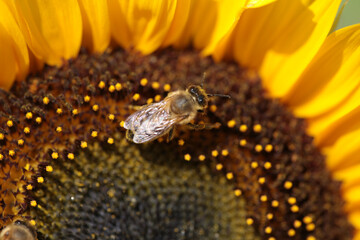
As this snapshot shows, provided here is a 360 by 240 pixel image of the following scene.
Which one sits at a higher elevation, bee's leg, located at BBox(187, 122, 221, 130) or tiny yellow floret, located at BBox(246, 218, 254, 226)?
bee's leg, located at BBox(187, 122, 221, 130)

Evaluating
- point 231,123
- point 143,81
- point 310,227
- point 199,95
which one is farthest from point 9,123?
point 310,227

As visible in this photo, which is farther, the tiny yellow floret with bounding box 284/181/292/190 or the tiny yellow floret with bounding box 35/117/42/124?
the tiny yellow floret with bounding box 284/181/292/190

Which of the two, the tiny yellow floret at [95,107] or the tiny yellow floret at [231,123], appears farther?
the tiny yellow floret at [231,123]

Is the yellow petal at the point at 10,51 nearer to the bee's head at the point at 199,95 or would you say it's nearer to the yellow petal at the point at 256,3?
the bee's head at the point at 199,95

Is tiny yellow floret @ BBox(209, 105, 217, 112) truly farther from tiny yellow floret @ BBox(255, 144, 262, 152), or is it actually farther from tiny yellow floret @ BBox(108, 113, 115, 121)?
tiny yellow floret @ BBox(108, 113, 115, 121)

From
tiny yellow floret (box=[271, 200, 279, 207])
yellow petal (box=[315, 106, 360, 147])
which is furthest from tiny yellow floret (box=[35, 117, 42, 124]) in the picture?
yellow petal (box=[315, 106, 360, 147])

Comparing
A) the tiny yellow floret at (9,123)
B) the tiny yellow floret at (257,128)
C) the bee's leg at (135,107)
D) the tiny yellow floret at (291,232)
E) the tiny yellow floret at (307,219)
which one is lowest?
the tiny yellow floret at (9,123)

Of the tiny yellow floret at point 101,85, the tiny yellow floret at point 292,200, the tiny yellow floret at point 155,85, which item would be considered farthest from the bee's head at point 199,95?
the tiny yellow floret at point 292,200

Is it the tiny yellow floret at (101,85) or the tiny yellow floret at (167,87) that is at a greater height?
the tiny yellow floret at (167,87)

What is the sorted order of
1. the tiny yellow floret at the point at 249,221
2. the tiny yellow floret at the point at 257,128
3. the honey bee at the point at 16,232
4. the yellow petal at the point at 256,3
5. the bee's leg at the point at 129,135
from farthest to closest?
1. the tiny yellow floret at the point at 257,128
2. the tiny yellow floret at the point at 249,221
3. the bee's leg at the point at 129,135
4. the yellow petal at the point at 256,3
5. the honey bee at the point at 16,232
